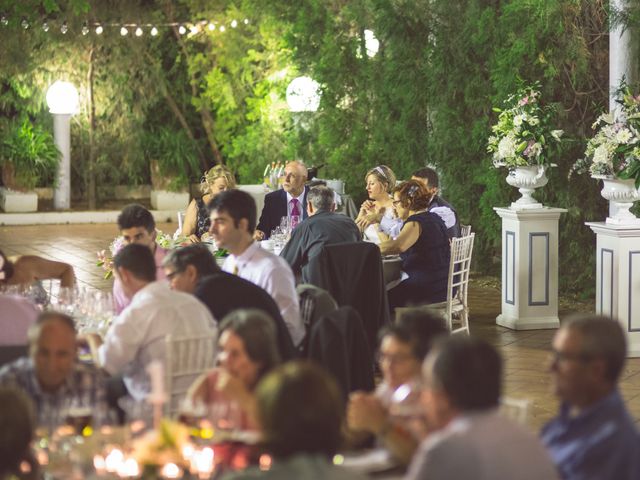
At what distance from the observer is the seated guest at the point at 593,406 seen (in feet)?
10.4

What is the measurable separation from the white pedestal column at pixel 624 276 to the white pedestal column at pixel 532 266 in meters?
0.98

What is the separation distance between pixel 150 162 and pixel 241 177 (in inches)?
69.6

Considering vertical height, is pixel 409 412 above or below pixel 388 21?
below

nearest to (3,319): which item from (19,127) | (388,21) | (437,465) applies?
(437,465)

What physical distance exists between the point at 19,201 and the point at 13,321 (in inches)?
505

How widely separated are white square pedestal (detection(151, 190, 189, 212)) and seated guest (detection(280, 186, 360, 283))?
1046 cm

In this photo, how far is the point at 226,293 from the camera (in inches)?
204

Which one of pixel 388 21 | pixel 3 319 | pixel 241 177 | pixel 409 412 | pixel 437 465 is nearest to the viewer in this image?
pixel 437 465

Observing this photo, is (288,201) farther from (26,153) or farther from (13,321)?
(26,153)

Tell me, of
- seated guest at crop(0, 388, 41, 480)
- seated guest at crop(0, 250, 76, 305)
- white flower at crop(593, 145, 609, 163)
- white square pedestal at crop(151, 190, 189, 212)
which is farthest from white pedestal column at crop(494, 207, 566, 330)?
white square pedestal at crop(151, 190, 189, 212)

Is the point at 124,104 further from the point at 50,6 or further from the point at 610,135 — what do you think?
the point at 610,135

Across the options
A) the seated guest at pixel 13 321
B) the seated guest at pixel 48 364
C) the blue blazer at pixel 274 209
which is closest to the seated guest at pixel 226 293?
the seated guest at pixel 13 321

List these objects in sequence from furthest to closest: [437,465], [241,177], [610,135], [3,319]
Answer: [241,177]
[610,135]
[3,319]
[437,465]

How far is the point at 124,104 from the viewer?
1838cm
